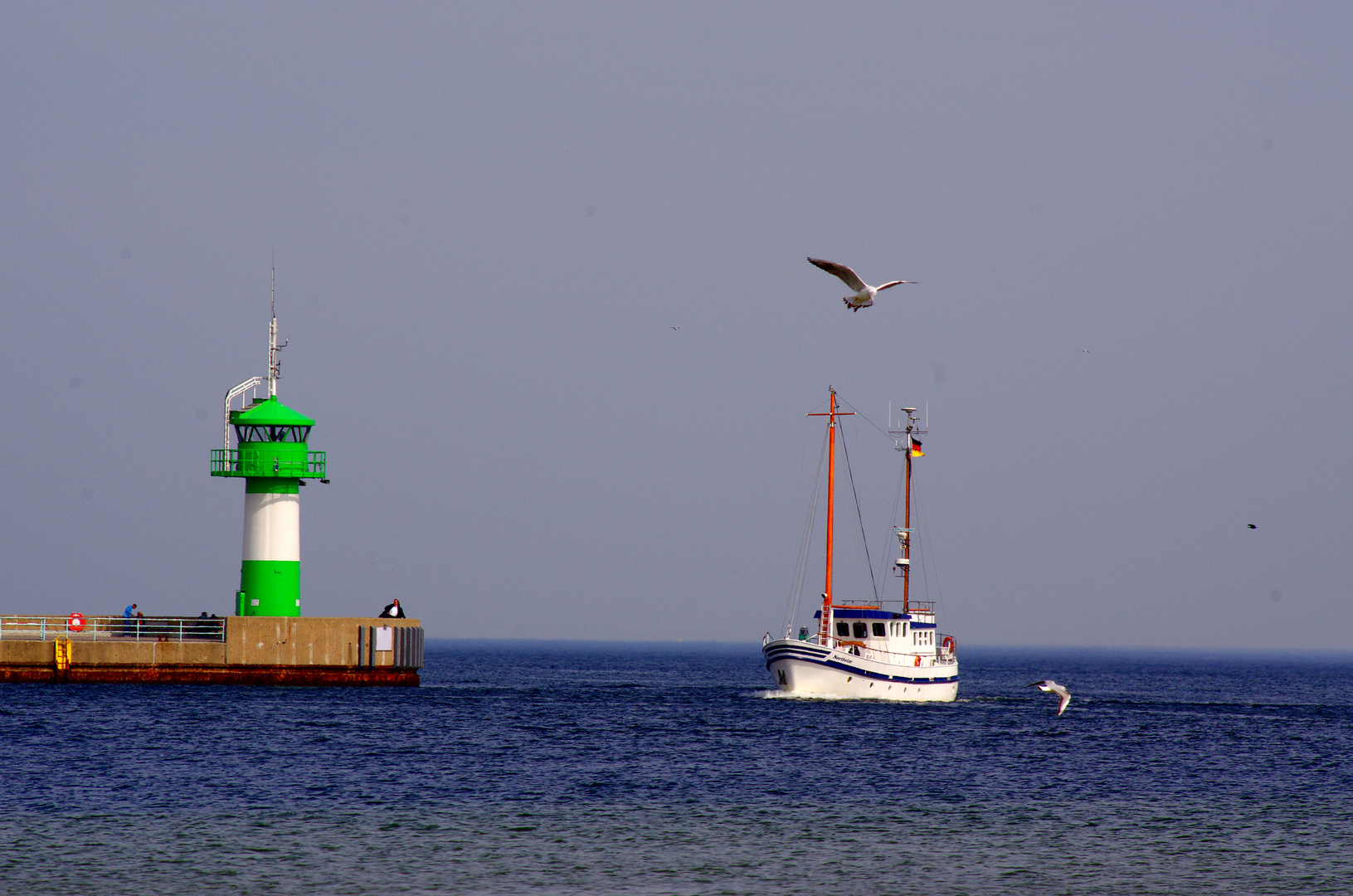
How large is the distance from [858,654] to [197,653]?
23.5m

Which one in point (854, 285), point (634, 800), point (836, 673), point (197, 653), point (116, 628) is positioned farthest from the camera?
point (836, 673)

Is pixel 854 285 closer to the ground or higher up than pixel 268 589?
higher up

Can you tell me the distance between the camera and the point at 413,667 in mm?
56375

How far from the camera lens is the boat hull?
181 feet

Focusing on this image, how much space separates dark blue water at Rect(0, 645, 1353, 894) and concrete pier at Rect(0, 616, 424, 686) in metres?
0.91

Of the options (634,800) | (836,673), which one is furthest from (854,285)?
(836,673)

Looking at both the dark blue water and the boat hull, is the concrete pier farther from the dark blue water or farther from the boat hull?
the boat hull

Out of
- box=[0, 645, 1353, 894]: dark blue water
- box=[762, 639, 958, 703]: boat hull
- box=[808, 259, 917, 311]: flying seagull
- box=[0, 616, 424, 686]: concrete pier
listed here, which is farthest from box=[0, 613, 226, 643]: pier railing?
box=[808, 259, 917, 311]: flying seagull

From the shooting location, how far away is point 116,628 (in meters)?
53.6

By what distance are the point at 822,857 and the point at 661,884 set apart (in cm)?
374

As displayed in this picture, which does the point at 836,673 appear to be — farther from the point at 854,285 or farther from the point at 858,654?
the point at 854,285

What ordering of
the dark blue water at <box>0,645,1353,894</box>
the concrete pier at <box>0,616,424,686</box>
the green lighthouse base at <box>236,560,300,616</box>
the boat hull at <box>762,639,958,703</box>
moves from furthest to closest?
the boat hull at <box>762,639,958,703</box>
the green lighthouse base at <box>236,560,300,616</box>
the concrete pier at <box>0,616,424,686</box>
the dark blue water at <box>0,645,1353,894</box>

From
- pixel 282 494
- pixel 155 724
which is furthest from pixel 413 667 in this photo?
pixel 155 724

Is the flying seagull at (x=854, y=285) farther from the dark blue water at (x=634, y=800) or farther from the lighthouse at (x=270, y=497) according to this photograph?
the lighthouse at (x=270, y=497)
